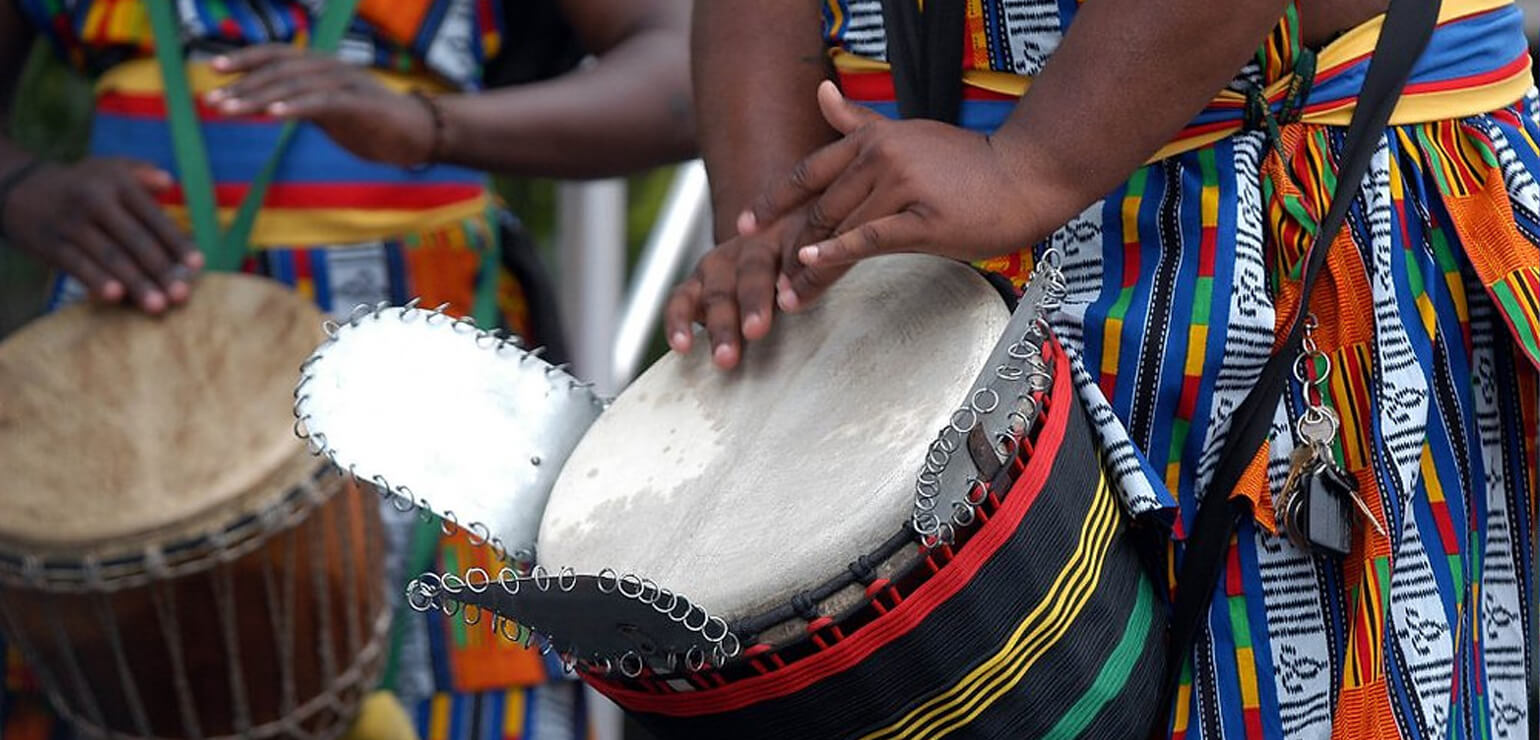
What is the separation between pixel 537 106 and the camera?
2.43 metres

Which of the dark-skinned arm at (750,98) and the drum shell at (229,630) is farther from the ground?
the dark-skinned arm at (750,98)

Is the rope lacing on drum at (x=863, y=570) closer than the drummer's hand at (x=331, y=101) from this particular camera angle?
Yes

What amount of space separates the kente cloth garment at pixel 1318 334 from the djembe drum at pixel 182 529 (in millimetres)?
881

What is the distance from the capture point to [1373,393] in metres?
1.47

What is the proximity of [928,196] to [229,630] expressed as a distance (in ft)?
3.48

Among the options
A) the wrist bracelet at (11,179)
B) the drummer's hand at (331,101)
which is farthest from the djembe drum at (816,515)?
the wrist bracelet at (11,179)

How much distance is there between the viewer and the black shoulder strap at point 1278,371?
1446mm

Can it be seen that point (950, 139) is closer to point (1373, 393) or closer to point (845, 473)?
point (845, 473)

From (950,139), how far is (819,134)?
313 mm

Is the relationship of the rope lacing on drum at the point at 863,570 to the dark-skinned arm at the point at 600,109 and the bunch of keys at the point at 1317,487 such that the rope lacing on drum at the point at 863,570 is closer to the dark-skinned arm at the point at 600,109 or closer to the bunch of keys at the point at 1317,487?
the bunch of keys at the point at 1317,487

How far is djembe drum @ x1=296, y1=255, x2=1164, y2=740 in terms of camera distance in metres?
1.26

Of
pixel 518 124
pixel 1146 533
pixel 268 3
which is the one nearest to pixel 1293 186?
pixel 1146 533

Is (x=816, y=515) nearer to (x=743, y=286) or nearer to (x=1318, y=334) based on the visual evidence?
(x=743, y=286)

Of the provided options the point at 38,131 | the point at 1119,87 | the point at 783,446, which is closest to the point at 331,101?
the point at 38,131
